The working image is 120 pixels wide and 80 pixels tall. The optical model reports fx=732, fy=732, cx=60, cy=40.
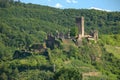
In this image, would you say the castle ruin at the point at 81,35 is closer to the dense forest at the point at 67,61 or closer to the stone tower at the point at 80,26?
the stone tower at the point at 80,26

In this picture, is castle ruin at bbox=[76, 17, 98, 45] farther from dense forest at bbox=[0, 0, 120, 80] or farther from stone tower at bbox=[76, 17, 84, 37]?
dense forest at bbox=[0, 0, 120, 80]

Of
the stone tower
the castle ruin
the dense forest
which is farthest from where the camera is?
the stone tower

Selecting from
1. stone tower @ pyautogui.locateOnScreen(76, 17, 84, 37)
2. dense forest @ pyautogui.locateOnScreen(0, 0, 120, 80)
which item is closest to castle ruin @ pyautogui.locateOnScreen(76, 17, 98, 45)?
stone tower @ pyautogui.locateOnScreen(76, 17, 84, 37)

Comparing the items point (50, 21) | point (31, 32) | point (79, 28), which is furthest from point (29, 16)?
point (79, 28)

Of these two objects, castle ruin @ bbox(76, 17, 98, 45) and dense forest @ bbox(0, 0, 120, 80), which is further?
castle ruin @ bbox(76, 17, 98, 45)

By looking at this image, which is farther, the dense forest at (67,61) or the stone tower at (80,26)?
the stone tower at (80,26)

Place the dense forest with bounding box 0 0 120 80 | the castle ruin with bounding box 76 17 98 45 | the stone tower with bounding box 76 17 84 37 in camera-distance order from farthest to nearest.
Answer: the stone tower with bounding box 76 17 84 37, the castle ruin with bounding box 76 17 98 45, the dense forest with bounding box 0 0 120 80

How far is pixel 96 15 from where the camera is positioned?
13488 cm

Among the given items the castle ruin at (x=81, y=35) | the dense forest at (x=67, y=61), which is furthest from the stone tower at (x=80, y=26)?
the dense forest at (x=67, y=61)

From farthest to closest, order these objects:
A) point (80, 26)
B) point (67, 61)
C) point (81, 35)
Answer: point (80, 26), point (81, 35), point (67, 61)

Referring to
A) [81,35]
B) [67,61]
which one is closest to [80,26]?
[81,35]

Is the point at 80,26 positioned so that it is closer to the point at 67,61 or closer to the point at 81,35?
the point at 81,35

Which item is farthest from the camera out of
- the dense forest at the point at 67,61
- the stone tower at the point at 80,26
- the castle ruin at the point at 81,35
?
the stone tower at the point at 80,26

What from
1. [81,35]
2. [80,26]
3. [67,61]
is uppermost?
[80,26]
